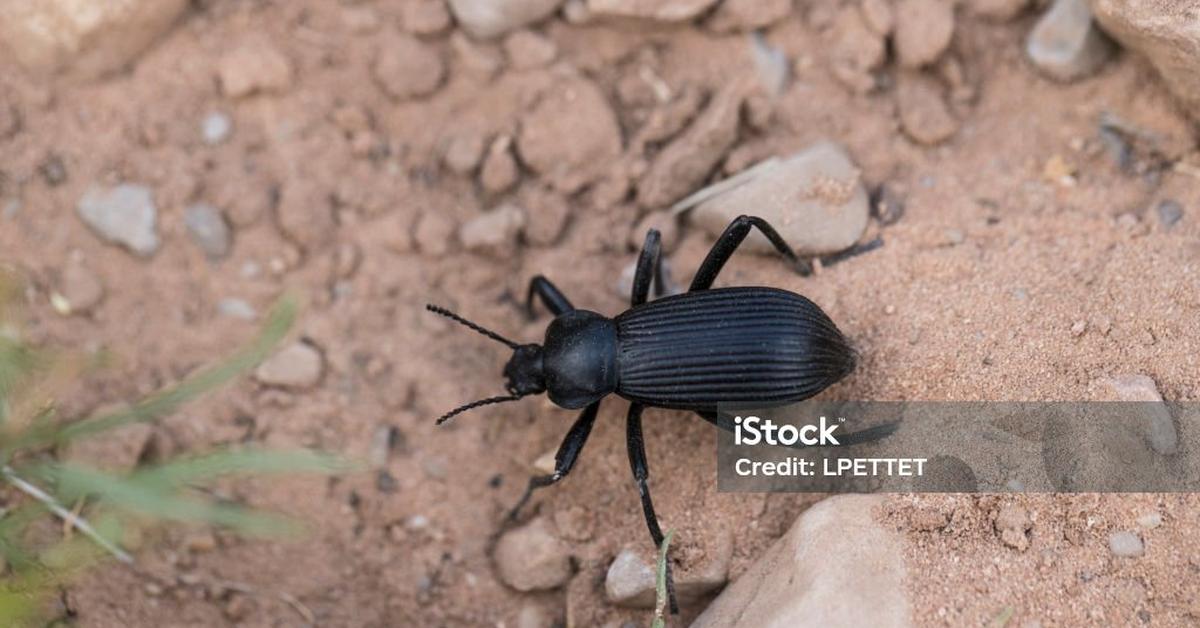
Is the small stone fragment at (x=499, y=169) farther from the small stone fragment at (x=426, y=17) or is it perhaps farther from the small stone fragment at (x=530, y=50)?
the small stone fragment at (x=426, y=17)

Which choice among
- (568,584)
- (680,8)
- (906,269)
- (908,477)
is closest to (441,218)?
(680,8)

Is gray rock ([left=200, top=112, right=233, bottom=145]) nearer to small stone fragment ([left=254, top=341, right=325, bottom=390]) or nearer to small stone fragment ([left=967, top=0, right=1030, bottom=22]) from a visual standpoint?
small stone fragment ([left=254, top=341, right=325, bottom=390])

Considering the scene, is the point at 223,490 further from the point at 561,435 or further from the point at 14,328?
the point at 561,435

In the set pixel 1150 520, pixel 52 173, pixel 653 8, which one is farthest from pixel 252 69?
pixel 1150 520

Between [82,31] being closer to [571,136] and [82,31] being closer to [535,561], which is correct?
[571,136]

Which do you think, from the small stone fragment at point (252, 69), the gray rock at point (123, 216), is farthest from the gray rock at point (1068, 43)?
the gray rock at point (123, 216)

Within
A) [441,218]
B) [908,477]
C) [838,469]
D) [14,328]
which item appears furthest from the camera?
[441,218]

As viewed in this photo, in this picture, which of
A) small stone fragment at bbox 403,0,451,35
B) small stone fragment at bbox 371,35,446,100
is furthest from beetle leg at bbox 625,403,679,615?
small stone fragment at bbox 403,0,451,35
